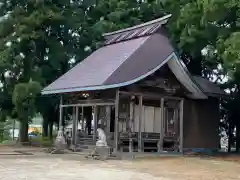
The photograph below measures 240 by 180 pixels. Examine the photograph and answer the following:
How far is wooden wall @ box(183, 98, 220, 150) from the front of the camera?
17984 mm

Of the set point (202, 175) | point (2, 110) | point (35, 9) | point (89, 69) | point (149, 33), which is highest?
point (35, 9)

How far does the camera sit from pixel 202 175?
9828mm

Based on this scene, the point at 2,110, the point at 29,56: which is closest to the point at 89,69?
the point at 29,56

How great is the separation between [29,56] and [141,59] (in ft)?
24.6

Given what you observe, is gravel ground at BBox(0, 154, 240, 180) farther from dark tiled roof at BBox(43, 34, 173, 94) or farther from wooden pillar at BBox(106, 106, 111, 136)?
wooden pillar at BBox(106, 106, 111, 136)

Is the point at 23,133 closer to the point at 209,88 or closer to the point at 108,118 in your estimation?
the point at 108,118

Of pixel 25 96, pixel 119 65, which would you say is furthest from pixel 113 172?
pixel 25 96

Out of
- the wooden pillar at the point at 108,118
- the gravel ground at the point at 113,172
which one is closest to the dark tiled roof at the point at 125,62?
the wooden pillar at the point at 108,118

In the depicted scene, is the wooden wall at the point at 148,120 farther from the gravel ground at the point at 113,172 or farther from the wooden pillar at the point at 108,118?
the gravel ground at the point at 113,172

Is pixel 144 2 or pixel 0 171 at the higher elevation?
pixel 144 2

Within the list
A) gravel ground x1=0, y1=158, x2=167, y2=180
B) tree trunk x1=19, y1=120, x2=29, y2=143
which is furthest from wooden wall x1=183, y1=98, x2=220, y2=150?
tree trunk x1=19, y1=120, x2=29, y2=143

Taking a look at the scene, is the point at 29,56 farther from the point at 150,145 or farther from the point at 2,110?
the point at 150,145

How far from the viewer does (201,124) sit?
1847 cm

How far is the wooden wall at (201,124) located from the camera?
1798 centimetres
